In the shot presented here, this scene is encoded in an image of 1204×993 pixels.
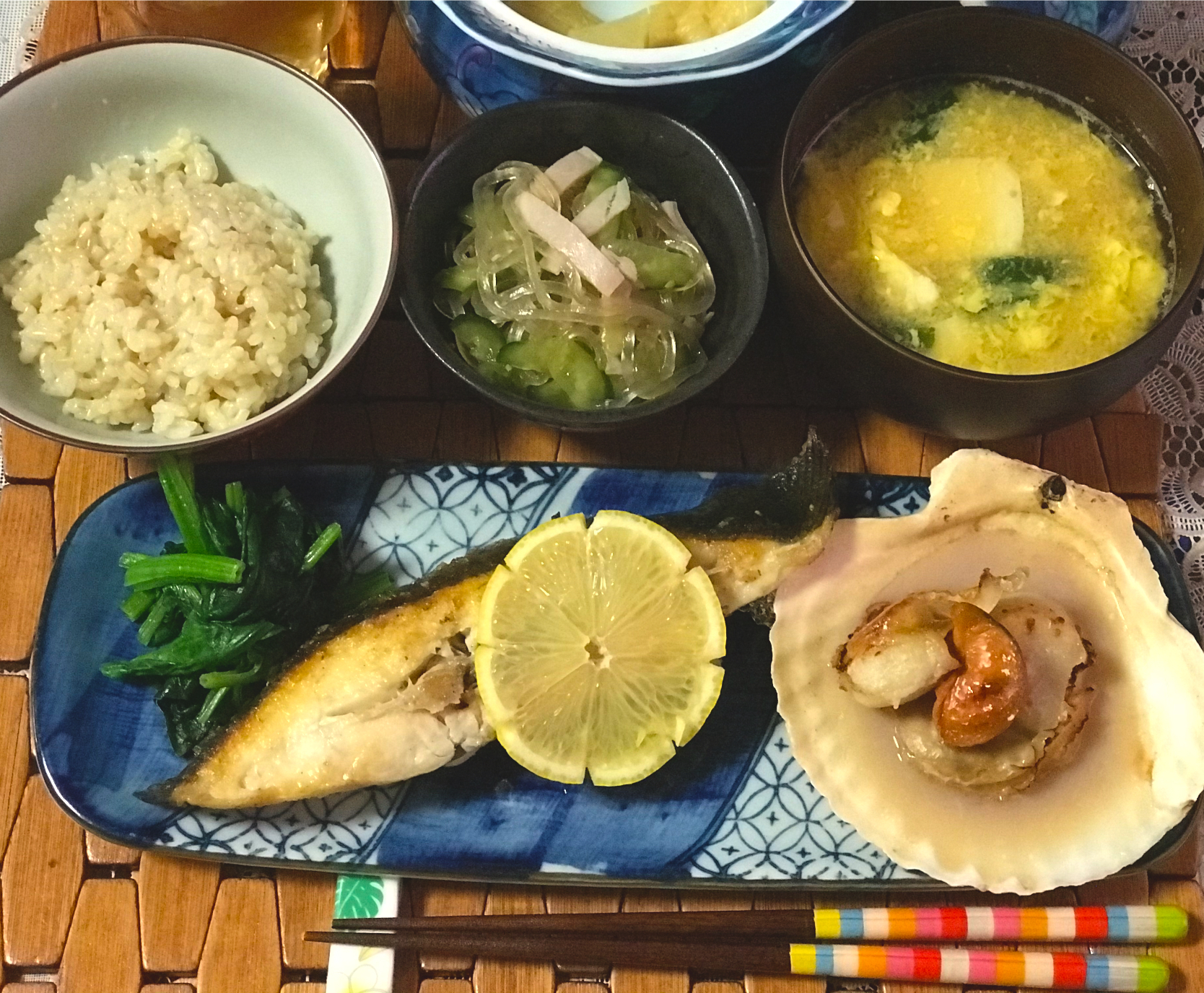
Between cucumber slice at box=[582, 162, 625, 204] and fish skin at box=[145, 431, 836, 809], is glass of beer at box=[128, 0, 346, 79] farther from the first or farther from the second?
fish skin at box=[145, 431, 836, 809]

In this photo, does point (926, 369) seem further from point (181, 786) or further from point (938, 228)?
point (181, 786)

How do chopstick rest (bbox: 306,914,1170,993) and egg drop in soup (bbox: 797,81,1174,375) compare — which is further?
egg drop in soup (bbox: 797,81,1174,375)

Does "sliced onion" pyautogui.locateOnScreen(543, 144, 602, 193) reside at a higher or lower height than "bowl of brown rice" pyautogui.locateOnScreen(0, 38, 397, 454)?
higher

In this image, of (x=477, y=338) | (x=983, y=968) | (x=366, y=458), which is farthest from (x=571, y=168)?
(x=983, y=968)

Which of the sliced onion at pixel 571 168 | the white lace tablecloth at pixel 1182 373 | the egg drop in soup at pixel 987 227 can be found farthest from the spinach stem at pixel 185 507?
the white lace tablecloth at pixel 1182 373

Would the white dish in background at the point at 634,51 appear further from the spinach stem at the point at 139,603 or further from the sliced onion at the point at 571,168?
the spinach stem at the point at 139,603

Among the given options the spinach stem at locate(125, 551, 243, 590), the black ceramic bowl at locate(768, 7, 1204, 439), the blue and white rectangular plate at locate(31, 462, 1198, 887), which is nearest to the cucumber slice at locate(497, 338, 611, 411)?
the blue and white rectangular plate at locate(31, 462, 1198, 887)

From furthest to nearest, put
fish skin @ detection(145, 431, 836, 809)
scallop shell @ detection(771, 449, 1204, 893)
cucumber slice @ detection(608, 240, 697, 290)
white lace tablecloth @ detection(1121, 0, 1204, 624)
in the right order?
white lace tablecloth @ detection(1121, 0, 1204, 624) < cucumber slice @ detection(608, 240, 697, 290) < scallop shell @ detection(771, 449, 1204, 893) < fish skin @ detection(145, 431, 836, 809)
